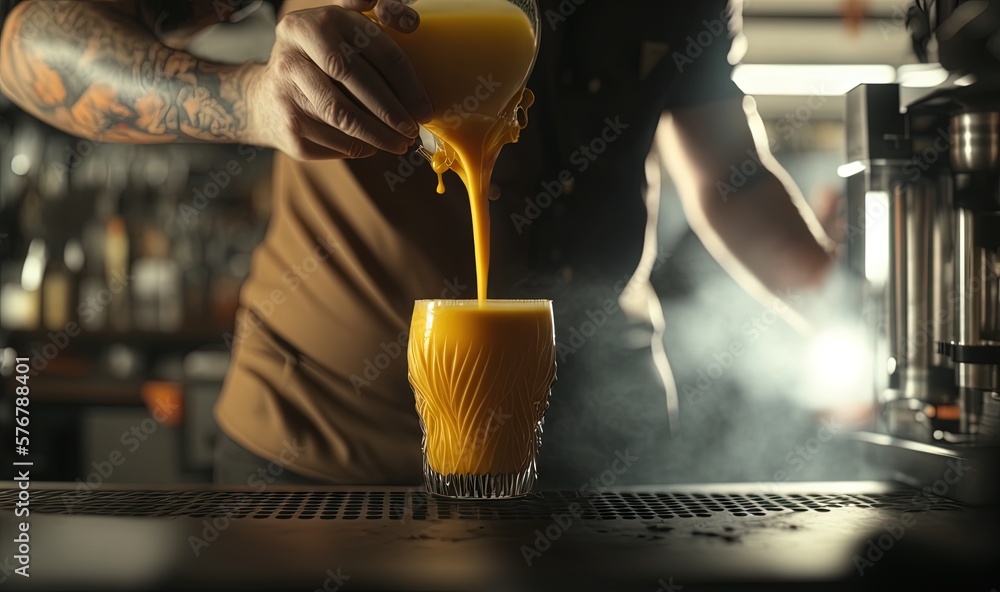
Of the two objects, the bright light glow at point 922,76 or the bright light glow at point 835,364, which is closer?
the bright light glow at point 922,76

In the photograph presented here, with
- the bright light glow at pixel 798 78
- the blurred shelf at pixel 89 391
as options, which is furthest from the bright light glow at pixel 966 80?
the blurred shelf at pixel 89 391

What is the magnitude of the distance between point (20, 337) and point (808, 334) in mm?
2916

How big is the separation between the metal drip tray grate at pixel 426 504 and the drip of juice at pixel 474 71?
0.76ft

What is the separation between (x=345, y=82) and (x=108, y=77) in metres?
0.65

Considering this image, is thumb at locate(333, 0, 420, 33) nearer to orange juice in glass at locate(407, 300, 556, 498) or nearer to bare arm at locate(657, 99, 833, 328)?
orange juice in glass at locate(407, 300, 556, 498)

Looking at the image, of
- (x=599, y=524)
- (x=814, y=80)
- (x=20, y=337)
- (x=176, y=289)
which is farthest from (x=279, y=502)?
(x=20, y=337)

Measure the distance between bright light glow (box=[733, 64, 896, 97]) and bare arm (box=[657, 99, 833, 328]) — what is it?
1.16m

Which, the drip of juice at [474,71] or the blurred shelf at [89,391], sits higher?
the drip of juice at [474,71]

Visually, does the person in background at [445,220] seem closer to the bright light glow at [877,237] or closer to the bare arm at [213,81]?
the bare arm at [213,81]

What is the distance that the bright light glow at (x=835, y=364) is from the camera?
1.48 metres

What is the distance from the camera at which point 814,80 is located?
9.45 feet

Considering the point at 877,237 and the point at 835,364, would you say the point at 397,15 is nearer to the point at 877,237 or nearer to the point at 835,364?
the point at 877,237

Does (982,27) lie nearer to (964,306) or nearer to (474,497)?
(964,306)

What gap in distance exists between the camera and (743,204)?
163 cm
